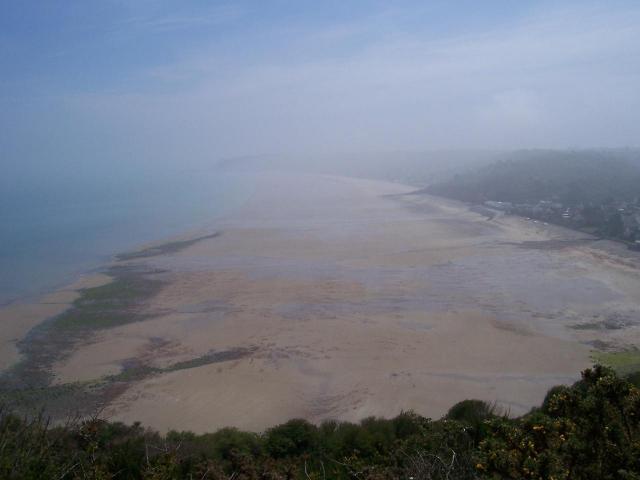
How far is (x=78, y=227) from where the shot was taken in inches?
1417

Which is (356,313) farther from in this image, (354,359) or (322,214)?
(322,214)

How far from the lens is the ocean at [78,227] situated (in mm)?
22766

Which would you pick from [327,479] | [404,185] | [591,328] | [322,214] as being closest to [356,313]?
[591,328]

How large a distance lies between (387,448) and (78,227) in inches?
1344

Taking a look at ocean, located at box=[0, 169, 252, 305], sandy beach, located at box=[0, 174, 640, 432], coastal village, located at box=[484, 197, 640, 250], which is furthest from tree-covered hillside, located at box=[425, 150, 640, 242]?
ocean, located at box=[0, 169, 252, 305]

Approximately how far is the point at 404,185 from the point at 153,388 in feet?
179

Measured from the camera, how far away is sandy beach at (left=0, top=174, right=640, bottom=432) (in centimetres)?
1074

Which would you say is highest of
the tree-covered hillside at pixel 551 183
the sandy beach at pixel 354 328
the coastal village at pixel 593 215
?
the tree-covered hillside at pixel 551 183

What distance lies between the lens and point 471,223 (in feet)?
107

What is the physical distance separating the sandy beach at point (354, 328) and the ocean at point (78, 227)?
10.6 feet

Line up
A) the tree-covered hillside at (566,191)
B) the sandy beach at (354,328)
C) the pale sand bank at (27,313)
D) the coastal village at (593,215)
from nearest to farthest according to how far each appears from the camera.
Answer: the sandy beach at (354,328)
the pale sand bank at (27,313)
the coastal village at (593,215)
the tree-covered hillside at (566,191)

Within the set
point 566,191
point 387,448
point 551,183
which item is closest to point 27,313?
point 387,448

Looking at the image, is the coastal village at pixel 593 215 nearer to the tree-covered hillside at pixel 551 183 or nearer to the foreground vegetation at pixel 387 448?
the tree-covered hillside at pixel 551 183

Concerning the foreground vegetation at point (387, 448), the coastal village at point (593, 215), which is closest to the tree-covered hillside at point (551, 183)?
the coastal village at point (593, 215)
